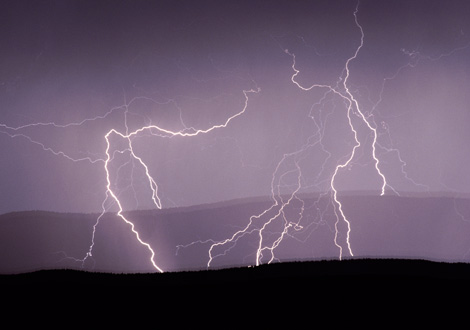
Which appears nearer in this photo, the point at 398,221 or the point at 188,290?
the point at 188,290

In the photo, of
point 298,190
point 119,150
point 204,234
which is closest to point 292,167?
point 298,190

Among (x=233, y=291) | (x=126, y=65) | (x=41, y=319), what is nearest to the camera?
(x=41, y=319)

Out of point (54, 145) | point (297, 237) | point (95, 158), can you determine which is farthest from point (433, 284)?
point (54, 145)

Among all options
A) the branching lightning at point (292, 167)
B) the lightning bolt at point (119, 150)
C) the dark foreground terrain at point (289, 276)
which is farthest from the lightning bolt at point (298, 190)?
the lightning bolt at point (119, 150)

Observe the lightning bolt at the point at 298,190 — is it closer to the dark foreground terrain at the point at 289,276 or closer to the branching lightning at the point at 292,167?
the branching lightning at the point at 292,167

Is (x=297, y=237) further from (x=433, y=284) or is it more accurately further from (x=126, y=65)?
(x=126, y=65)

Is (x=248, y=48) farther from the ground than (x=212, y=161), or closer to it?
farther from the ground

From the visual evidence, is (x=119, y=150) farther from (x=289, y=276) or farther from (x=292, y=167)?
(x=289, y=276)
